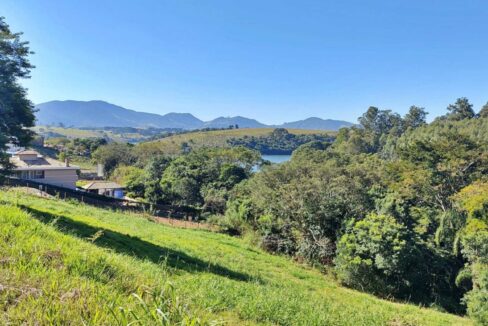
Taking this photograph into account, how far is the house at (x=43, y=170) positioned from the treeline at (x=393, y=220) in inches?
898

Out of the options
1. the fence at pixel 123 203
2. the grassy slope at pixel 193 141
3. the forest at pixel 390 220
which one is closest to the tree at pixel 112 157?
the grassy slope at pixel 193 141

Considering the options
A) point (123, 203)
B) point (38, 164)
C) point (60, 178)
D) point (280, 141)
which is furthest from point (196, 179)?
point (280, 141)

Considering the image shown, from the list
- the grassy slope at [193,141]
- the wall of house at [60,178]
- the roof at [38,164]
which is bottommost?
the wall of house at [60,178]

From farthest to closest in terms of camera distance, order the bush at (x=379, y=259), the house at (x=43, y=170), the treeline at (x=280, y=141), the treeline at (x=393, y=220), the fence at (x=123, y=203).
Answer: the treeline at (x=280, y=141) < the house at (x=43, y=170) < the fence at (x=123, y=203) < the treeline at (x=393, y=220) < the bush at (x=379, y=259)

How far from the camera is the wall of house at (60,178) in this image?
119 feet

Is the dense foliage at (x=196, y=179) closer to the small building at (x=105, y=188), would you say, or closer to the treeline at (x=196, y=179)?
the treeline at (x=196, y=179)

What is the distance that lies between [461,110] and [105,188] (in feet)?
237

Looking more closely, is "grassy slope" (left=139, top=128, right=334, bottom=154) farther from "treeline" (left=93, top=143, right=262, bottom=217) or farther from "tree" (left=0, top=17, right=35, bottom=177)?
"tree" (left=0, top=17, right=35, bottom=177)

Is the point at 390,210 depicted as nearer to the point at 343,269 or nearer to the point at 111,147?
the point at 343,269

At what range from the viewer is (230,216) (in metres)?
24.3

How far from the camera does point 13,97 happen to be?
16.9 meters

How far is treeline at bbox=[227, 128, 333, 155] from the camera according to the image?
119 m

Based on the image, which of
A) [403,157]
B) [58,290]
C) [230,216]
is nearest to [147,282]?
[58,290]

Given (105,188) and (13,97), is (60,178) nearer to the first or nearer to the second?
(105,188)
